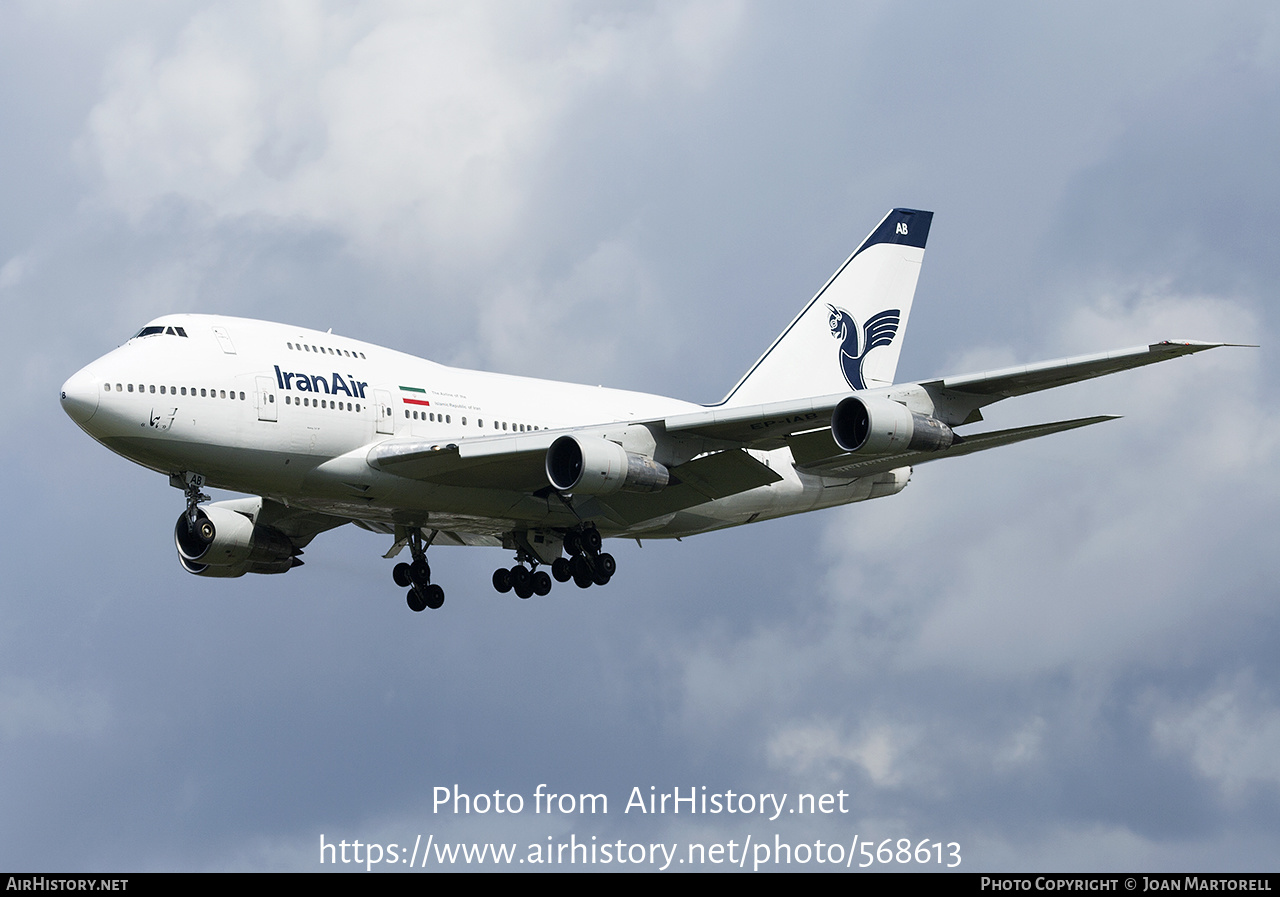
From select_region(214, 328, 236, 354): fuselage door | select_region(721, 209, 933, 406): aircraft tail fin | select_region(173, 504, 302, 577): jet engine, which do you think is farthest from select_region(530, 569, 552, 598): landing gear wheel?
select_region(214, 328, 236, 354): fuselage door

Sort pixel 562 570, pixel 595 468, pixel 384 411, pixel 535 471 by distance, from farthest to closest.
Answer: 1. pixel 562 570
2. pixel 535 471
3. pixel 384 411
4. pixel 595 468

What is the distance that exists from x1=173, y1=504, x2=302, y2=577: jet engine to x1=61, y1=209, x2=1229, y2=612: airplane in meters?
0.06

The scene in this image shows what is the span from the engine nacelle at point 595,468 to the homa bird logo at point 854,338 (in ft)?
49.1

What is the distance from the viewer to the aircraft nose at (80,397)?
34.8m

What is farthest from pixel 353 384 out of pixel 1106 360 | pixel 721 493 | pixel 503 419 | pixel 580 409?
pixel 1106 360

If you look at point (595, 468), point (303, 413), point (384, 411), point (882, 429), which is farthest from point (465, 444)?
point (882, 429)

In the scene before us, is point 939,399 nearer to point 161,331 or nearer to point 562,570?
point 562,570

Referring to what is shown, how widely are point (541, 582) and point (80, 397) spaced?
1493 centimetres

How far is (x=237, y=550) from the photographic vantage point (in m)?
44.8

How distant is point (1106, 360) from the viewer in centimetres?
3556

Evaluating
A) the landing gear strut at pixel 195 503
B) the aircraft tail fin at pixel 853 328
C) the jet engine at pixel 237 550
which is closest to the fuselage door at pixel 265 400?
the landing gear strut at pixel 195 503

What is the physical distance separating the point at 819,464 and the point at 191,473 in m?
16.9

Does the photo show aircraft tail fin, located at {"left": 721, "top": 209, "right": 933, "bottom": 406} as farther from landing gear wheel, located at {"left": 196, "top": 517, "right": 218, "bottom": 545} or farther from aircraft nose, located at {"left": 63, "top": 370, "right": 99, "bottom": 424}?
aircraft nose, located at {"left": 63, "top": 370, "right": 99, "bottom": 424}

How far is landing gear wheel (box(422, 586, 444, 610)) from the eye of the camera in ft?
148
